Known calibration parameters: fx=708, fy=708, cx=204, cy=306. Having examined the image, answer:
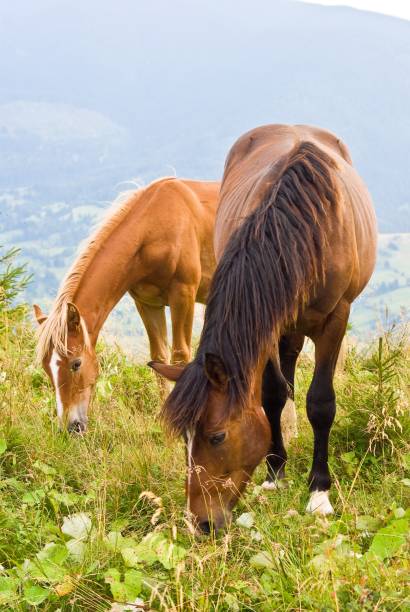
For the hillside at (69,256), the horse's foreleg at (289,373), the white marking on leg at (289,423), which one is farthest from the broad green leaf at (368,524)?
the hillside at (69,256)

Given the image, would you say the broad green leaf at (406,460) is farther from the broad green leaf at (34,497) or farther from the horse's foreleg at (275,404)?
the broad green leaf at (34,497)

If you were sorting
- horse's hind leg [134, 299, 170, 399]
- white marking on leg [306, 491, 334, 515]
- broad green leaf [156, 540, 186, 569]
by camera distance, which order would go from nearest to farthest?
broad green leaf [156, 540, 186, 569], white marking on leg [306, 491, 334, 515], horse's hind leg [134, 299, 170, 399]

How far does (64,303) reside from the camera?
5.67m

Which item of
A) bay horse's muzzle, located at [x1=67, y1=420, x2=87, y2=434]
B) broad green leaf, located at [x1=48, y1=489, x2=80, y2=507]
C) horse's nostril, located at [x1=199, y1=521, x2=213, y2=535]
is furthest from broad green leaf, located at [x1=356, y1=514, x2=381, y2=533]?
bay horse's muzzle, located at [x1=67, y1=420, x2=87, y2=434]

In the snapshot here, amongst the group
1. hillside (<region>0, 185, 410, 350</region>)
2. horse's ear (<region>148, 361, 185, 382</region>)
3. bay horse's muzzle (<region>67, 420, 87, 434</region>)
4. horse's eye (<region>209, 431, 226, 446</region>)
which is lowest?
hillside (<region>0, 185, 410, 350</region>)

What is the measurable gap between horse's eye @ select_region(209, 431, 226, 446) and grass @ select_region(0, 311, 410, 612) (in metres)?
0.20

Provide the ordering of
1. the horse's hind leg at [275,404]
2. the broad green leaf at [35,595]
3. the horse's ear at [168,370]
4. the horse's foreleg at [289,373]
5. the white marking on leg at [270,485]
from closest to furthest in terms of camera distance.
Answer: the broad green leaf at [35,595] → the horse's ear at [168,370] → the white marking on leg at [270,485] → the horse's hind leg at [275,404] → the horse's foreleg at [289,373]

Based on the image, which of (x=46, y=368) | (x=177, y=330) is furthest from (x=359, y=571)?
(x=177, y=330)

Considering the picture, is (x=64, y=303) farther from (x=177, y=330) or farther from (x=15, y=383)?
(x=177, y=330)

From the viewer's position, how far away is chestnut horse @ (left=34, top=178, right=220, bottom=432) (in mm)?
5602

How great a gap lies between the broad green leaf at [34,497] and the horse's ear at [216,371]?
115 centimetres

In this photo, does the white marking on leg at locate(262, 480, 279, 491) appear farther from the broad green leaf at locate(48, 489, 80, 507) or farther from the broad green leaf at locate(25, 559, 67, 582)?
the broad green leaf at locate(25, 559, 67, 582)

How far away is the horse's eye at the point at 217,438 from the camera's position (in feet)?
10.6

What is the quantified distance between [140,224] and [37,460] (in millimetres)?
2824
